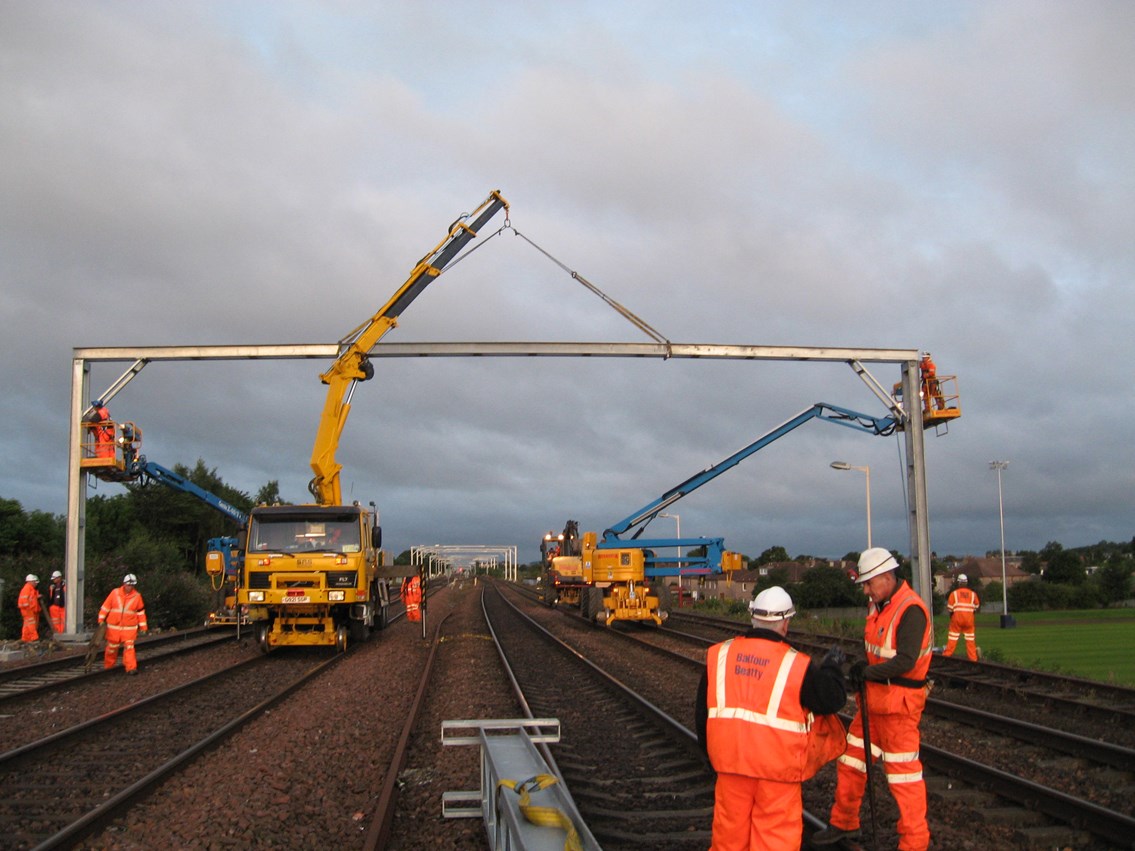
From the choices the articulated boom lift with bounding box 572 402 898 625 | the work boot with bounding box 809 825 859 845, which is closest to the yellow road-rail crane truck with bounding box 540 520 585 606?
the articulated boom lift with bounding box 572 402 898 625

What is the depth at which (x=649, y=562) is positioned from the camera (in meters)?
24.2

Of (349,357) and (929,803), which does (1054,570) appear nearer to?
(349,357)

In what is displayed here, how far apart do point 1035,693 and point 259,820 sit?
32.8ft

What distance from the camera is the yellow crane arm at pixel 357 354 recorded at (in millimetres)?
18906

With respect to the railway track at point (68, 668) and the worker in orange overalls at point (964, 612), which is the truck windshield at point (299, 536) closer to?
the railway track at point (68, 668)

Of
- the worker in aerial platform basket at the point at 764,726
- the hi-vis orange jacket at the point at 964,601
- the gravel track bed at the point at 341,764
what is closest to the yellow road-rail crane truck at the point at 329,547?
the gravel track bed at the point at 341,764

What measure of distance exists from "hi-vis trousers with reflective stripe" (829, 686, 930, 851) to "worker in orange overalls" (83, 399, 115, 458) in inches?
774

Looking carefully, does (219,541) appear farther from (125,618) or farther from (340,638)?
(125,618)

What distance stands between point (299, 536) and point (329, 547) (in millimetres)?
598

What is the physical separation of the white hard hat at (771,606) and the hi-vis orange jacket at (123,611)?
44.1 feet

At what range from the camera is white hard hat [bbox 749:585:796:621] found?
13.7 feet

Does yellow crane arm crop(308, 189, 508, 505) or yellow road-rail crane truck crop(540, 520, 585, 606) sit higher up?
yellow crane arm crop(308, 189, 508, 505)

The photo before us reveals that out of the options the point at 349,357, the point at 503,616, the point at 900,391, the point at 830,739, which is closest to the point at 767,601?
the point at 830,739

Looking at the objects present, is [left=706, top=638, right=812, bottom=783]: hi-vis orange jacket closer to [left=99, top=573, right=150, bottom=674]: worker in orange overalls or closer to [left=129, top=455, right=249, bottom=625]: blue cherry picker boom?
[left=99, top=573, right=150, bottom=674]: worker in orange overalls
